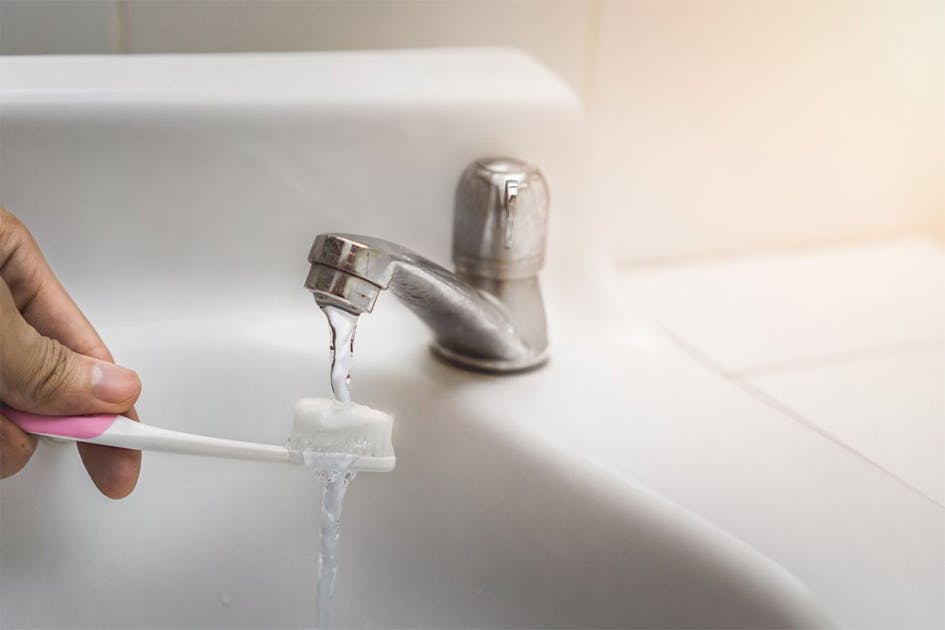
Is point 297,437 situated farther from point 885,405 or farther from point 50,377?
point 885,405

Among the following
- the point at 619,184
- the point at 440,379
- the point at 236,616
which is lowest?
the point at 236,616

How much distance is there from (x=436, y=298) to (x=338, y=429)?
65 millimetres

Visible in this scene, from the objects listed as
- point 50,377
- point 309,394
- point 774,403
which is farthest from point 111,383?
point 774,403

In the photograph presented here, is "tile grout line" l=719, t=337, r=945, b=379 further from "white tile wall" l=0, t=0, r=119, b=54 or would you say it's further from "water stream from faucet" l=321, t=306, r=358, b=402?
"white tile wall" l=0, t=0, r=119, b=54

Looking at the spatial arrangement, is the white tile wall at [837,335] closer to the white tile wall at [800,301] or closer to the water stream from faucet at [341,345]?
the white tile wall at [800,301]

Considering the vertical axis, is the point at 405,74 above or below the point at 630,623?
above

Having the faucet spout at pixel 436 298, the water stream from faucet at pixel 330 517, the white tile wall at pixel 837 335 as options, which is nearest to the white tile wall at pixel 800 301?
the white tile wall at pixel 837 335

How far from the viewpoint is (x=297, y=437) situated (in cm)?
35

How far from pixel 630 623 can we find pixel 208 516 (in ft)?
0.58

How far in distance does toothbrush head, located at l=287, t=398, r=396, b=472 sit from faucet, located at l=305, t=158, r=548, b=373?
48mm

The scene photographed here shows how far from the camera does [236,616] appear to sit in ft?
1.44

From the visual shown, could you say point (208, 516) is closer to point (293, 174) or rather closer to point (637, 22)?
point (293, 174)

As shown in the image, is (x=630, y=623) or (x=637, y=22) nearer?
A: (x=630, y=623)

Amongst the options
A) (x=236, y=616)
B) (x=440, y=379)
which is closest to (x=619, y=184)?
(x=440, y=379)
